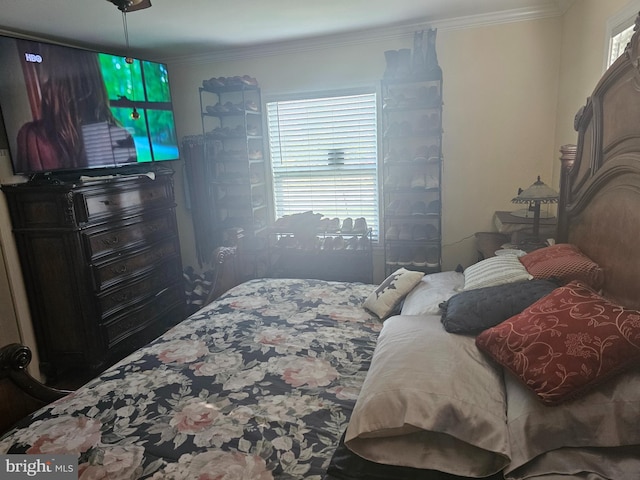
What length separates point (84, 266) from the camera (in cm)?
278

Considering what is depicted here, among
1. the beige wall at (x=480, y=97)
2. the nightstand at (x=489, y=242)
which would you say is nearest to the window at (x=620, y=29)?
the beige wall at (x=480, y=97)

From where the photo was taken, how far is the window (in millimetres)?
1941

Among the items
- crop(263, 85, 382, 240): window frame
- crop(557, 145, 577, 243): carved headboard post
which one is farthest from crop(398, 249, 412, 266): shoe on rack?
crop(557, 145, 577, 243): carved headboard post

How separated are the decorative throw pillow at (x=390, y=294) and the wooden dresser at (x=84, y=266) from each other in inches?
78.3

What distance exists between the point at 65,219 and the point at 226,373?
1.84 m

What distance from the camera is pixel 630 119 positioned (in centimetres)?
133

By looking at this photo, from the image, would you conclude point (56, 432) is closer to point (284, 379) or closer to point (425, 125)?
point (284, 379)

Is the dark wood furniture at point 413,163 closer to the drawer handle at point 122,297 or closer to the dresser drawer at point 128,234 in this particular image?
the dresser drawer at point 128,234

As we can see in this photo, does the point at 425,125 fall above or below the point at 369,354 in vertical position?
above

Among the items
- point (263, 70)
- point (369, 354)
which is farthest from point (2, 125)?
point (369, 354)

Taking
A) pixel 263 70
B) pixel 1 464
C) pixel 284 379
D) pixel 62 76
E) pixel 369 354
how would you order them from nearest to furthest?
pixel 1 464
pixel 284 379
pixel 369 354
pixel 62 76
pixel 263 70

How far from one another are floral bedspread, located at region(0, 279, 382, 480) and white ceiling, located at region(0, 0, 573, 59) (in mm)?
2096

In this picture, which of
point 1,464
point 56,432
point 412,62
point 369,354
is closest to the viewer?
point 1,464

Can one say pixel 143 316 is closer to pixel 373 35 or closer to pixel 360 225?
pixel 360 225
